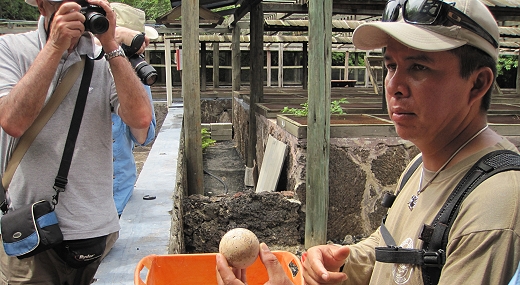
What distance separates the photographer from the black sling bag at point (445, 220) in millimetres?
1156

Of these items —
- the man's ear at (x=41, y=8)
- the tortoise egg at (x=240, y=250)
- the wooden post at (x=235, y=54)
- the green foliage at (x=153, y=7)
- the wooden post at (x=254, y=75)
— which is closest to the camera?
the tortoise egg at (x=240, y=250)

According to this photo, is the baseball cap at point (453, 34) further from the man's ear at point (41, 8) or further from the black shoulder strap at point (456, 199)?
the man's ear at point (41, 8)

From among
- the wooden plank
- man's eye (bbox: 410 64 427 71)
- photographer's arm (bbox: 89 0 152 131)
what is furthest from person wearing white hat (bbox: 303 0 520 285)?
the wooden plank

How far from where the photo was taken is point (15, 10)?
81.1 ft

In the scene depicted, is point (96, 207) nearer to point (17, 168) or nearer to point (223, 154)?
point (17, 168)

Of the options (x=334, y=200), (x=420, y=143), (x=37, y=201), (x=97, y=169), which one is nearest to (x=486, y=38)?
(x=420, y=143)

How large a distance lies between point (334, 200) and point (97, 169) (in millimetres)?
3898

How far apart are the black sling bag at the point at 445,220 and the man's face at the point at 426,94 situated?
163mm

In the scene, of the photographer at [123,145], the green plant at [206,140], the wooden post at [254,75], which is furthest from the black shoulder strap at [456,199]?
the green plant at [206,140]

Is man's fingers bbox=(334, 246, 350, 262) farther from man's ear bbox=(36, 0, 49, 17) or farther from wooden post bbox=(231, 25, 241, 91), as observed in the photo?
wooden post bbox=(231, 25, 241, 91)

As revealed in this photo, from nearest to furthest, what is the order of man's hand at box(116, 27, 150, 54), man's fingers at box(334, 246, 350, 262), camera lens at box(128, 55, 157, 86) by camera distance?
man's fingers at box(334, 246, 350, 262) → camera lens at box(128, 55, 157, 86) → man's hand at box(116, 27, 150, 54)

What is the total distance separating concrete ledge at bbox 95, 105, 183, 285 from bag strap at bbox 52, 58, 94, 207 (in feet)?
1.76

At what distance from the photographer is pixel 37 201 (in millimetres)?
2141

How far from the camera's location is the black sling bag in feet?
3.79
